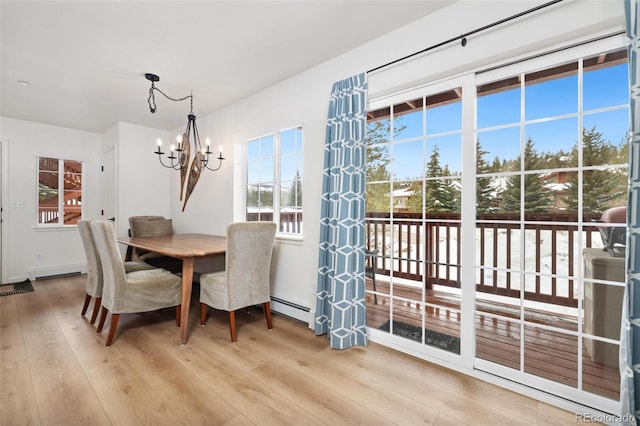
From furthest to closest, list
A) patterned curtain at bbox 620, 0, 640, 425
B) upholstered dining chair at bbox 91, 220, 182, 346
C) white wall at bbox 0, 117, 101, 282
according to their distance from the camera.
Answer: white wall at bbox 0, 117, 101, 282
upholstered dining chair at bbox 91, 220, 182, 346
patterned curtain at bbox 620, 0, 640, 425

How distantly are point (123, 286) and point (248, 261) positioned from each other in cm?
105

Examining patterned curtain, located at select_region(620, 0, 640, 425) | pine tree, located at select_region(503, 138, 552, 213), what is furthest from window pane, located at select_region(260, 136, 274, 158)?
patterned curtain, located at select_region(620, 0, 640, 425)

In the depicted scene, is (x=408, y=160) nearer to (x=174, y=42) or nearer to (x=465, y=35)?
(x=465, y=35)

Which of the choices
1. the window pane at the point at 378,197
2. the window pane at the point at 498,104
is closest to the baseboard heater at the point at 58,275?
the window pane at the point at 378,197

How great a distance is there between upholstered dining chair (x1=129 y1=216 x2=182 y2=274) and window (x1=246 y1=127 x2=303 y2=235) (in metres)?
1.37

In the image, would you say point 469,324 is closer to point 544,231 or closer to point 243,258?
point 544,231

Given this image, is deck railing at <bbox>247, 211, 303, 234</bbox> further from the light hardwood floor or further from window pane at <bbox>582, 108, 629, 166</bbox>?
window pane at <bbox>582, 108, 629, 166</bbox>

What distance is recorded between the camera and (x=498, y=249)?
82.0 inches

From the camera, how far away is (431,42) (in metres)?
2.02

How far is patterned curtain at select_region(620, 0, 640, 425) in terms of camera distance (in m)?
1.32

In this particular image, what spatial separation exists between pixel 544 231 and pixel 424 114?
1155 millimetres

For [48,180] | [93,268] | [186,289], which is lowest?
[186,289]

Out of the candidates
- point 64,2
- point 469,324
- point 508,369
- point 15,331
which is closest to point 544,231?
point 469,324

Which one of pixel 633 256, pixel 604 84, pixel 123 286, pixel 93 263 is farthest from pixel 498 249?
pixel 93 263
